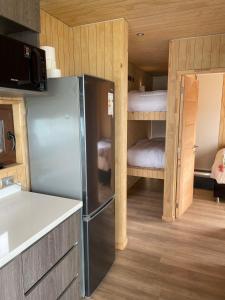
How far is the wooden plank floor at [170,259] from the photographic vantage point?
6.55ft

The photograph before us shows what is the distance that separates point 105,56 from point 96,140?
3.38ft

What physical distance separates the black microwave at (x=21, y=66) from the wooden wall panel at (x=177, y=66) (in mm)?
1970

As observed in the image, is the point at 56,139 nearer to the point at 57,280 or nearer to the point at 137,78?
the point at 57,280

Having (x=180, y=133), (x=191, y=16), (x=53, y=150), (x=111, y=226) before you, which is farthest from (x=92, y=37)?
(x=111, y=226)

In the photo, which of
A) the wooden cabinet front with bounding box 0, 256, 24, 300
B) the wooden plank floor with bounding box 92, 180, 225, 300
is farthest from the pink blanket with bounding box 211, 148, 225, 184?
the wooden cabinet front with bounding box 0, 256, 24, 300

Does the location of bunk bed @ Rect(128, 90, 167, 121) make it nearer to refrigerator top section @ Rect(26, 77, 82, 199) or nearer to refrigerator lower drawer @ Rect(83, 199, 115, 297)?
refrigerator lower drawer @ Rect(83, 199, 115, 297)

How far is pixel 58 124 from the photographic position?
1.75m

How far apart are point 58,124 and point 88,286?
1345 millimetres

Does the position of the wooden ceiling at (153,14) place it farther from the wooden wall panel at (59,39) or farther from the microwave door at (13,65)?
the microwave door at (13,65)

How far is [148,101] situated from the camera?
3203 mm

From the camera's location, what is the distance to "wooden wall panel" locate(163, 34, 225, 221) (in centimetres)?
275

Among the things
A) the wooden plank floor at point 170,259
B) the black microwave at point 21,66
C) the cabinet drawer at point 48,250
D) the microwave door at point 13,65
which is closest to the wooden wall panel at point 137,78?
the wooden plank floor at point 170,259

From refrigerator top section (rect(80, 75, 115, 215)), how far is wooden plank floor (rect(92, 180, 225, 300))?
0.80 metres

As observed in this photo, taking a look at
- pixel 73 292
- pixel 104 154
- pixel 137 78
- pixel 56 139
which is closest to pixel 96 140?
pixel 104 154
